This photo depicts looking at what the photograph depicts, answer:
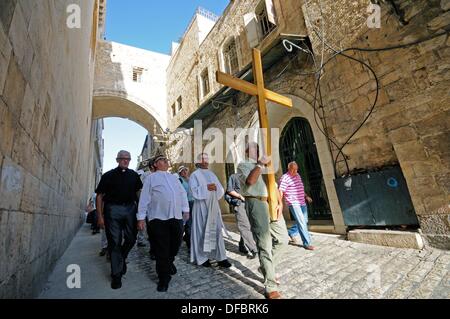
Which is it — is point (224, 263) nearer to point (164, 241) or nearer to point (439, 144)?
point (164, 241)

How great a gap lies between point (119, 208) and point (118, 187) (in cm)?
28

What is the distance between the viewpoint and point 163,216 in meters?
2.78

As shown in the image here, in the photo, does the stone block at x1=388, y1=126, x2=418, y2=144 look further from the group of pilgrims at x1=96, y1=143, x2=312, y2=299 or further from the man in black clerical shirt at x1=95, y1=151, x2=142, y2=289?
the man in black clerical shirt at x1=95, y1=151, x2=142, y2=289

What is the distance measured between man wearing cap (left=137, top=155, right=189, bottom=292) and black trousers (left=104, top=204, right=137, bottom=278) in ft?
0.88

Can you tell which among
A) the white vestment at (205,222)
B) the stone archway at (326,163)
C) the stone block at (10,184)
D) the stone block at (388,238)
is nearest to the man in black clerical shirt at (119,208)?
the white vestment at (205,222)

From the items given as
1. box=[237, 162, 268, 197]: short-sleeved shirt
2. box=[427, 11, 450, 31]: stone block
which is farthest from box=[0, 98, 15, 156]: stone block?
box=[427, 11, 450, 31]: stone block

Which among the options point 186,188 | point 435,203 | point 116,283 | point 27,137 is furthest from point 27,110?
point 435,203

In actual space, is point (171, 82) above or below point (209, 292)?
above

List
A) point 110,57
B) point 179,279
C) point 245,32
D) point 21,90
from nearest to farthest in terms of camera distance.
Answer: point 21,90
point 179,279
point 245,32
point 110,57

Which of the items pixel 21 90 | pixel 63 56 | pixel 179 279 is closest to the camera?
pixel 21 90

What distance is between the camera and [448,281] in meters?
2.22

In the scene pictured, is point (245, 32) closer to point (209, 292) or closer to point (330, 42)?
point (330, 42)

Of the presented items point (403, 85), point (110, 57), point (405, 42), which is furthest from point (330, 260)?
point (110, 57)

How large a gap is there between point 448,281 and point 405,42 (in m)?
3.52
